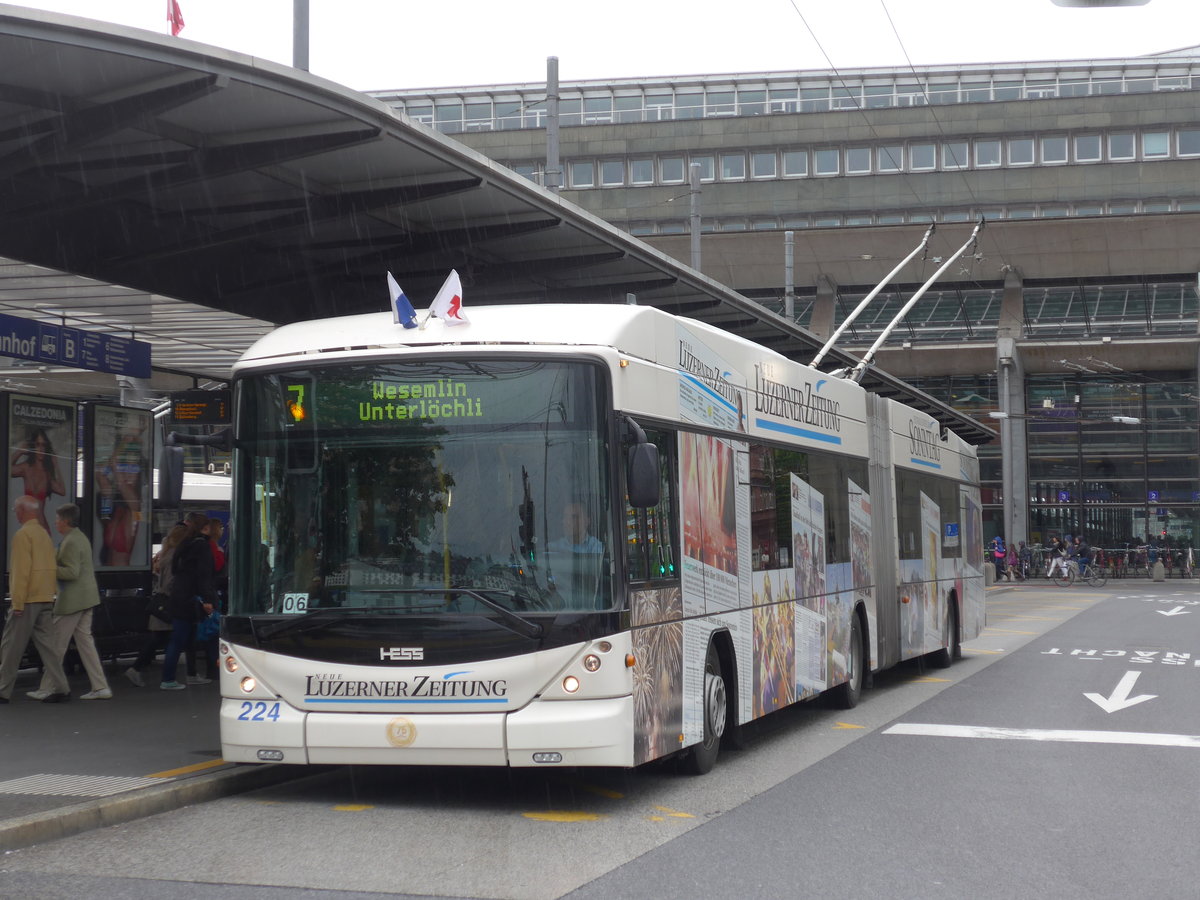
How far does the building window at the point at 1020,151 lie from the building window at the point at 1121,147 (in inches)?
113

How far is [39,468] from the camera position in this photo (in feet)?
45.4

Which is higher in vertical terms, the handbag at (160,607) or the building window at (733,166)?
the building window at (733,166)

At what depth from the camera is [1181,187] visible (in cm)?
5397

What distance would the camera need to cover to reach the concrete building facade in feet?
164

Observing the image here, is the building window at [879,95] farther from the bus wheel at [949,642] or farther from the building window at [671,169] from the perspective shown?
the bus wheel at [949,642]

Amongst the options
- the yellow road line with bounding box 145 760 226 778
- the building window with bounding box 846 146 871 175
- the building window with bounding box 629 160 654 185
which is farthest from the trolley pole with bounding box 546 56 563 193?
the building window with bounding box 846 146 871 175

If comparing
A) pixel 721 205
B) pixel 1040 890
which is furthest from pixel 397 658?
pixel 721 205

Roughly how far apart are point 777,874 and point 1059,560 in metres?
44.9

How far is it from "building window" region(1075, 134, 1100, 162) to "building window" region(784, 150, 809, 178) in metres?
9.78

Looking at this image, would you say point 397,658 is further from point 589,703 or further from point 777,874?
point 777,874

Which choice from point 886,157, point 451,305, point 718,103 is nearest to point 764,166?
point 886,157

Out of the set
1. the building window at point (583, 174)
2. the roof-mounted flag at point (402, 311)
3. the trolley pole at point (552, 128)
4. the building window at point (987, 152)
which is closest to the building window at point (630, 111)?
the building window at point (583, 174)

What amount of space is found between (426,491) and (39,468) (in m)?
6.85

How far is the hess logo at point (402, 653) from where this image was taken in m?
8.17
